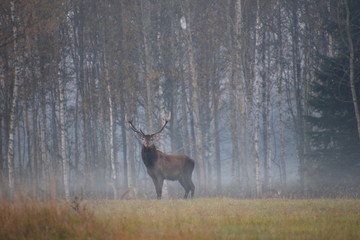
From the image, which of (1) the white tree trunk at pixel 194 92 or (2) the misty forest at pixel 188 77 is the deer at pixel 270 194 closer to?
(2) the misty forest at pixel 188 77

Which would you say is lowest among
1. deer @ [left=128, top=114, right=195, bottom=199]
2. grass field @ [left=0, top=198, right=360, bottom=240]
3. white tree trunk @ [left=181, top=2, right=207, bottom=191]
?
grass field @ [left=0, top=198, right=360, bottom=240]

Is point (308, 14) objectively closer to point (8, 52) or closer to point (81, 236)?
point (8, 52)

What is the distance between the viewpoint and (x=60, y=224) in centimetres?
911

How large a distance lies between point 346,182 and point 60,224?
17525 mm

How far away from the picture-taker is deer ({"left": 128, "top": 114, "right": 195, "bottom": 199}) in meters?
18.4

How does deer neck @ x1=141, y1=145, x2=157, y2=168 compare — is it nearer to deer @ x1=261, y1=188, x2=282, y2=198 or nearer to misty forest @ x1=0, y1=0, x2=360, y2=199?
misty forest @ x1=0, y1=0, x2=360, y2=199

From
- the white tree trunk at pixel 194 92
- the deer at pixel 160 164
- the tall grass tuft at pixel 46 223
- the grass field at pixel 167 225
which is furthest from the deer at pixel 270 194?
the tall grass tuft at pixel 46 223

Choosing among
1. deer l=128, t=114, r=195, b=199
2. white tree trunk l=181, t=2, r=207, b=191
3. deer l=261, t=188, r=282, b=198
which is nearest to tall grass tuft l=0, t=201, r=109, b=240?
deer l=128, t=114, r=195, b=199

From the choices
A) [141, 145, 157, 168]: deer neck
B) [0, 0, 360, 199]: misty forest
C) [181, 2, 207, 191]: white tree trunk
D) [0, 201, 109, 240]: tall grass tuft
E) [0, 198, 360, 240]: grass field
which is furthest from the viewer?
[181, 2, 207, 191]: white tree trunk

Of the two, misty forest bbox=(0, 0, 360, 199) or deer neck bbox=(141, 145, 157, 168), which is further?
misty forest bbox=(0, 0, 360, 199)

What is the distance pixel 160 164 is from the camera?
1894cm

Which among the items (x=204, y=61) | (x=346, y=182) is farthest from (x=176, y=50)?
(x=346, y=182)

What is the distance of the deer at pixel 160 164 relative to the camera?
18.4m

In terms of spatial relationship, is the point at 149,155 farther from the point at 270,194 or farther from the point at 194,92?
the point at 194,92
